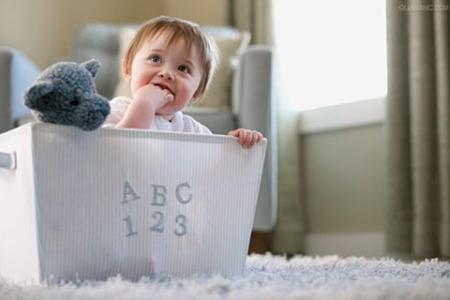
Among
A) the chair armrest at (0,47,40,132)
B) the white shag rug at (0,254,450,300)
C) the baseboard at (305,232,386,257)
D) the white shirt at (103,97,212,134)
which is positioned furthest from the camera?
the baseboard at (305,232,386,257)

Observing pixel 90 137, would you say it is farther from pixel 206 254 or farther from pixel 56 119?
pixel 206 254

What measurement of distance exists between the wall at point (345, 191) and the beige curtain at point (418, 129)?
0.28 meters

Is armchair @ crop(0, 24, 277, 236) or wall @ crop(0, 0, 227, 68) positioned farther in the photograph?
wall @ crop(0, 0, 227, 68)

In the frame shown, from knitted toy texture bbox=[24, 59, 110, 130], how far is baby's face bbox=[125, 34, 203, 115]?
0.88 feet

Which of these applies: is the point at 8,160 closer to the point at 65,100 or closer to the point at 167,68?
the point at 65,100

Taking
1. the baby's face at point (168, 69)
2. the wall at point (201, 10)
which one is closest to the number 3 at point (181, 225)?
the baby's face at point (168, 69)

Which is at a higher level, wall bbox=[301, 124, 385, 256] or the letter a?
the letter a

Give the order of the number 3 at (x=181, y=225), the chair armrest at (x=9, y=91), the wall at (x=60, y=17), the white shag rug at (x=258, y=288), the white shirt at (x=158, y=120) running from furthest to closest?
the wall at (x=60, y=17) < the chair armrest at (x=9, y=91) < the white shirt at (x=158, y=120) < the number 3 at (x=181, y=225) < the white shag rug at (x=258, y=288)

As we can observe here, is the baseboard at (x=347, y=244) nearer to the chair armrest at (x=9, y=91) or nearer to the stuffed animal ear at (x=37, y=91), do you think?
the chair armrest at (x=9, y=91)

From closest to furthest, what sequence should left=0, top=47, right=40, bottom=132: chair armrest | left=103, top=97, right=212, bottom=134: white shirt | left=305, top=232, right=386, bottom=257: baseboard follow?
1. left=103, top=97, right=212, bottom=134: white shirt
2. left=0, top=47, right=40, bottom=132: chair armrest
3. left=305, top=232, right=386, bottom=257: baseboard

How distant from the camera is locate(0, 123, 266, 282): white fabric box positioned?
0.91m

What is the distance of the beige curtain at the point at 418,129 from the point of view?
6.19 feet

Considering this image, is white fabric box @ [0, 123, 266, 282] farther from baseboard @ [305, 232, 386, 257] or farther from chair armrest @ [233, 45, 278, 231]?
baseboard @ [305, 232, 386, 257]

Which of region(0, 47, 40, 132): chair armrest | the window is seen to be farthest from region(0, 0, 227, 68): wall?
region(0, 47, 40, 132): chair armrest
